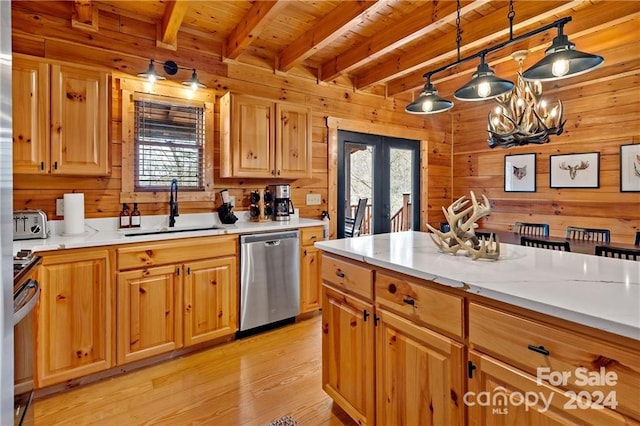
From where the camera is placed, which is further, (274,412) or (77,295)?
(77,295)

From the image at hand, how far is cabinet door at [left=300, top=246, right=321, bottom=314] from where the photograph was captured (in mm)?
3234

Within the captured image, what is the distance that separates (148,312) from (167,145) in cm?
149

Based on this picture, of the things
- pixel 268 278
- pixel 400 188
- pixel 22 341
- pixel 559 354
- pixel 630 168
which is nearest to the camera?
pixel 559 354

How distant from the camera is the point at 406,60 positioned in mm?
3703

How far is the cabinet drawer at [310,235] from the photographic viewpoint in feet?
10.5

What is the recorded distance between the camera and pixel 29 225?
2199 millimetres

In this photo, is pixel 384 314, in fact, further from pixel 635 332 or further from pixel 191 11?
pixel 191 11

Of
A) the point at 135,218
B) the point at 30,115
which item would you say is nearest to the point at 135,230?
the point at 135,218

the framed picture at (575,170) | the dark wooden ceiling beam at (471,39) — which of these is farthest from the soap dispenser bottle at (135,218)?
the framed picture at (575,170)

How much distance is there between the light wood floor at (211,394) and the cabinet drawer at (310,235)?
994mm

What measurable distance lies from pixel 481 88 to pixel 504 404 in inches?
72.0

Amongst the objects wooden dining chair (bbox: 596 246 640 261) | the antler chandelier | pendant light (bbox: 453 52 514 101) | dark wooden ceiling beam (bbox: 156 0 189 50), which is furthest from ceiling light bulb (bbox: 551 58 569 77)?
dark wooden ceiling beam (bbox: 156 0 189 50)

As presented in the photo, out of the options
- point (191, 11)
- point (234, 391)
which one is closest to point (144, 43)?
point (191, 11)

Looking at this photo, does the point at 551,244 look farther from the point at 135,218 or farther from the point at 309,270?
the point at 135,218
